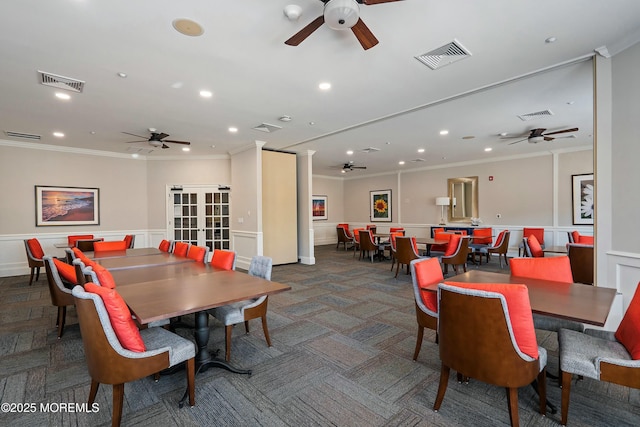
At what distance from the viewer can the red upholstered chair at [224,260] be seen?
351cm

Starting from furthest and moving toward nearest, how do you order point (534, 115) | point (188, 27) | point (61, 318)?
point (534, 115) < point (61, 318) < point (188, 27)

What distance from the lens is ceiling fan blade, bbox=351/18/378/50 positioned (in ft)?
7.43

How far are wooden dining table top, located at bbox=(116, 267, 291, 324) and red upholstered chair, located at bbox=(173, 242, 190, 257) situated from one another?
165 cm

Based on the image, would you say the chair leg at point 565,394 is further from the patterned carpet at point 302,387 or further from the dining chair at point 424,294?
the dining chair at point 424,294

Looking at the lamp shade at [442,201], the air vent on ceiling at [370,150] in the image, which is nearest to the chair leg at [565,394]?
the air vent on ceiling at [370,150]

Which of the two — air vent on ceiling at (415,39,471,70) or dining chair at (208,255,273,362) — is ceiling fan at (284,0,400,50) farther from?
dining chair at (208,255,273,362)

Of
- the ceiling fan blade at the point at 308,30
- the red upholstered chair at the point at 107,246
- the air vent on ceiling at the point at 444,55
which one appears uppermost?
the air vent on ceiling at the point at 444,55

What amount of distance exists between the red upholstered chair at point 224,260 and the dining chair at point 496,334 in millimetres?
2443

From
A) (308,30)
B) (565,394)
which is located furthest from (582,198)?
(308,30)

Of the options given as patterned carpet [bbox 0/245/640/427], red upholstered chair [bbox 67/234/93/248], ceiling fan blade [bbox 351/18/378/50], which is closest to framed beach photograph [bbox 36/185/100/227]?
red upholstered chair [bbox 67/234/93/248]

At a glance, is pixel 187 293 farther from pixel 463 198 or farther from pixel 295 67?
pixel 463 198

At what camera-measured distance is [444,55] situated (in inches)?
122

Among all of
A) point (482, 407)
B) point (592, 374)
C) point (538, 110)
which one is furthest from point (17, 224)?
point (538, 110)

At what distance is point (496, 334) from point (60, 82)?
5.03 meters
